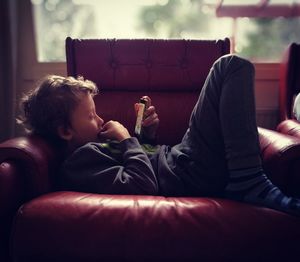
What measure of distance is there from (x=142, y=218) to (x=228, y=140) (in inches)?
12.5

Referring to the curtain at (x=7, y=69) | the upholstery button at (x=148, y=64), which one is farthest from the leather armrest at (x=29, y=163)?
the curtain at (x=7, y=69)

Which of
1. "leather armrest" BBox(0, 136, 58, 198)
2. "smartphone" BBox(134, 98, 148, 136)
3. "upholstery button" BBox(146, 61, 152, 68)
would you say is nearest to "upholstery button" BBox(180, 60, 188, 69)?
"upholstery button" BBox(146, 61, 152, 68)

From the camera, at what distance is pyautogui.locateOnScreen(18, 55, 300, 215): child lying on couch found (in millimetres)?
924

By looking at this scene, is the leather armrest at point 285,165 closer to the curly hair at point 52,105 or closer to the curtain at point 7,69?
the curly hair at point 52,105

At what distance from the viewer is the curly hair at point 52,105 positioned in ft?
3.75

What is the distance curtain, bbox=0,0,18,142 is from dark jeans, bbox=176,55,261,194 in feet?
3.51

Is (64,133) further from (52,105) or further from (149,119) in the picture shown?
(149,119)

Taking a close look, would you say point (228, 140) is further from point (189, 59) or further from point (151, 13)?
point (151, 13)

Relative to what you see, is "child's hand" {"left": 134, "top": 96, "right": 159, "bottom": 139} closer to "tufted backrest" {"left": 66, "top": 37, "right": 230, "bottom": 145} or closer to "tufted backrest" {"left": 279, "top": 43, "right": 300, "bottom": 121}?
"tufted backrest" {"left": 66, "top": 37, "right": 230, "bottom": 145}

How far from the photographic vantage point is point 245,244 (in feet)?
2.64

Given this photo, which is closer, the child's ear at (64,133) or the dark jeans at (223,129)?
the dark jeans at (223,129)

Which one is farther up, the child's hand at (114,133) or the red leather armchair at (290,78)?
the red leather armchair at (290,78)

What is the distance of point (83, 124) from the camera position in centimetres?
117

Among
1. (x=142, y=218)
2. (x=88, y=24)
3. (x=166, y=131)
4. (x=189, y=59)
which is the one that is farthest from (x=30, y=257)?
(x=88, y=24)
